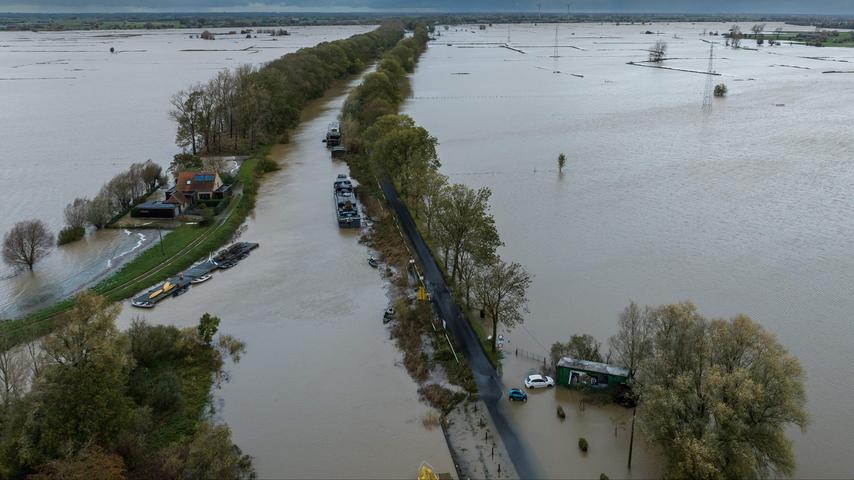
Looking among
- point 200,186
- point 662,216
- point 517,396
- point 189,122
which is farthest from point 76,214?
point 662,216

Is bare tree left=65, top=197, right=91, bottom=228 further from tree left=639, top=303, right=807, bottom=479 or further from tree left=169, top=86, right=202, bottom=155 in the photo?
tree left=639, top=303, right=807, bottom=479

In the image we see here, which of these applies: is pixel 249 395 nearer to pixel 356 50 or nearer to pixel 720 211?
pixel 720 211

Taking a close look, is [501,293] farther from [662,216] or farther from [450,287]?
[662,216]

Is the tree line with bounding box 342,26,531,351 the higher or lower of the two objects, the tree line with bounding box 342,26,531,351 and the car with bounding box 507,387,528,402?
the higher

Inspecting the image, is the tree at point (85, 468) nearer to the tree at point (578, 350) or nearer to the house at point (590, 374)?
the house at point (590, 374)

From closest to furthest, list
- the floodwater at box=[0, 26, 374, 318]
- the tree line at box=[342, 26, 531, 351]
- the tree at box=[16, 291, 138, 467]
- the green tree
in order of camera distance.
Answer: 1. the tree at box=[16, 291, 138, 467]
2. the tree line at box=[342, 26, 531, 351]
3. the green tree
4. the floodwater at box=[0, 26, 374, 318]

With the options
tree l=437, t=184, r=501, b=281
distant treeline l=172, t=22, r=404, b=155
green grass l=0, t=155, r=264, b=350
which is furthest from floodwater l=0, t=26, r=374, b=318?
tree l=437, t=184, r=501, b=281
